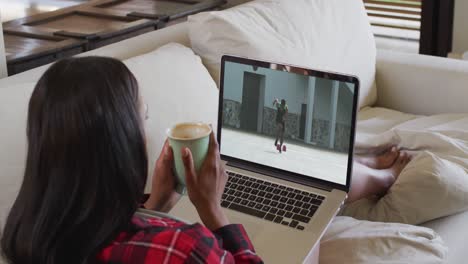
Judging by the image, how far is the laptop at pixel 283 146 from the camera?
1385 millimetres

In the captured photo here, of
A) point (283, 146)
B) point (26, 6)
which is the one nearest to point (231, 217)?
point (283, 146)

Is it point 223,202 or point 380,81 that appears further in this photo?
point 380,81

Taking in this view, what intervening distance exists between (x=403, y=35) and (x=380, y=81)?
3.21 ft

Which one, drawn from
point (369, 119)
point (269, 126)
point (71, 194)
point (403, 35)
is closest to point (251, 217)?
point (269, 126)

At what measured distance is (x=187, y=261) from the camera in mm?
961

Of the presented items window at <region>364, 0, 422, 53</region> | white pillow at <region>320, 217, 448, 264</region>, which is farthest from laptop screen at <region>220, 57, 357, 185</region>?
window at <region>364, 0, 422, 53</region>

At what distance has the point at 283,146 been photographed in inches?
59.1

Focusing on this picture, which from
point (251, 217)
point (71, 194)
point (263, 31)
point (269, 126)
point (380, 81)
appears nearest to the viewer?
point (71, 194)

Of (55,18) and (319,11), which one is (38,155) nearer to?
(55,18)

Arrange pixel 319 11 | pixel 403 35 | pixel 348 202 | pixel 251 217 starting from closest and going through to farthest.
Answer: pixel 251 217, pixel 348 202, pixel 319 11, pixel 403 35

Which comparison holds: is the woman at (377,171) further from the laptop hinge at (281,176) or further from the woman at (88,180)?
the woman at (88,180)

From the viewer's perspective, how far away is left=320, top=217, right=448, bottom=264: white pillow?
1435mm

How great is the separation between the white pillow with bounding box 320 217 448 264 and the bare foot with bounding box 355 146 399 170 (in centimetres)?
44

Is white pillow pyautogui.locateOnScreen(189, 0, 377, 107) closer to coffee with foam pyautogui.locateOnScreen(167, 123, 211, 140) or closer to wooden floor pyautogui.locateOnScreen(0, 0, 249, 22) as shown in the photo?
wooden floor pyautogui.locateOnScreen(0, 0, 249, 22)
